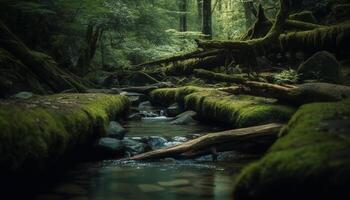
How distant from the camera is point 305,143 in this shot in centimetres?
332

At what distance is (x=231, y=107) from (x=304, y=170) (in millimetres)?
6613

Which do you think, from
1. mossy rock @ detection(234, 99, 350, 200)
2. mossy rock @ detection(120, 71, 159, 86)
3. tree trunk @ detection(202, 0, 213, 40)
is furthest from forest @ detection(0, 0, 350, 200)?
tree trunk @ detection(202, 0, 213, 40)

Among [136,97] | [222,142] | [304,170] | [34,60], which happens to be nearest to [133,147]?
[222,142]

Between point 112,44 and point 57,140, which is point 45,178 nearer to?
point 57,140

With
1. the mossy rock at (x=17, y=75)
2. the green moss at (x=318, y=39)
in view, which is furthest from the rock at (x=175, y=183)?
the green moss at (x=318, y=39)

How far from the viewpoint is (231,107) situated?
9297mm

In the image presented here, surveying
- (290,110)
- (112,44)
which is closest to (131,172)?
(290,110)

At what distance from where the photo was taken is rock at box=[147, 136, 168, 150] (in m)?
8.70

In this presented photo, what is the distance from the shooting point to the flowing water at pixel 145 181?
5.13 m

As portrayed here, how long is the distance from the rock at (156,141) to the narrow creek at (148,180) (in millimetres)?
1503

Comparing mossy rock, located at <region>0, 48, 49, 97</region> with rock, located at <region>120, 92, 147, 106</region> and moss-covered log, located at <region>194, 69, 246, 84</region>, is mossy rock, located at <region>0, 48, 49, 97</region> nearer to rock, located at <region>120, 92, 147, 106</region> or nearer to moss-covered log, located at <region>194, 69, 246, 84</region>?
moss-covered log, located at <region>194, 69, 246, 84</region>

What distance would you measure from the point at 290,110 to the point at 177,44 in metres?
18.7

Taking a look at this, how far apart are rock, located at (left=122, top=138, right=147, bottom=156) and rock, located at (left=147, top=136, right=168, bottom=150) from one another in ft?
1.30

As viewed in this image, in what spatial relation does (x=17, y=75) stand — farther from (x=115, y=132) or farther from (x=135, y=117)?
(x=115, y=132)
